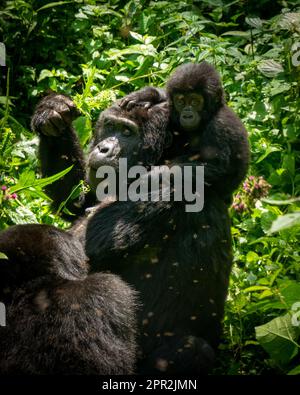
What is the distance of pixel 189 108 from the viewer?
530 cm

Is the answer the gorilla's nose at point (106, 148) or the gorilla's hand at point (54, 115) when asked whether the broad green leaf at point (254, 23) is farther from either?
the gorilla's nose at point (106, 148)

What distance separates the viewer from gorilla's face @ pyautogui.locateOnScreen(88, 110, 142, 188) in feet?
17.8

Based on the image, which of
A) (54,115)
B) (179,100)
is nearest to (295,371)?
(179,100)

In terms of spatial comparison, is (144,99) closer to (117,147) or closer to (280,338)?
(117,147)

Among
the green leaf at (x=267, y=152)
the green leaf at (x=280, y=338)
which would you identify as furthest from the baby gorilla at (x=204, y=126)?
the green leaf at (x=267, y=152)

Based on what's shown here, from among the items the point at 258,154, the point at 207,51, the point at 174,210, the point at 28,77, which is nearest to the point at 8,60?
the point at 28,77

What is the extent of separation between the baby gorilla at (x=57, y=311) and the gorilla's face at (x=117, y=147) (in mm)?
848

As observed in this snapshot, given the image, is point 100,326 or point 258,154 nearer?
point 100,326

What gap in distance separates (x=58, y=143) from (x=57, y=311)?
204 centimetres

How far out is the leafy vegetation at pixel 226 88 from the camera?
5461mm

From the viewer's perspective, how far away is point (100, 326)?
4375 mm

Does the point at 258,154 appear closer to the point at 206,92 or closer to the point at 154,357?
the point at 206,92
